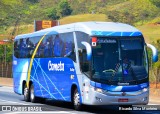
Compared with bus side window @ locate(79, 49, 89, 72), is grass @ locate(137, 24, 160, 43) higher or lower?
higher

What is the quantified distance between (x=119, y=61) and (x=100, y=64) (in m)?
0.69

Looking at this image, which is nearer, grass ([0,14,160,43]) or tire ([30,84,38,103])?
tire ([30,84,38,103])

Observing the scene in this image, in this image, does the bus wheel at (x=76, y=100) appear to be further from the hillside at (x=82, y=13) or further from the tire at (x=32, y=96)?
the hillside at (x=82, y=13)

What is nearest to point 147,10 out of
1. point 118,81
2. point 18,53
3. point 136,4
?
point 136,4

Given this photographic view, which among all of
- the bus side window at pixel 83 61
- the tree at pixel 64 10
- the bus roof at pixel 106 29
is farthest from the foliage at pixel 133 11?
the bus side window at pixel 83 61

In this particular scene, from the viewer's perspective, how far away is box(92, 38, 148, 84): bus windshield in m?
19.7

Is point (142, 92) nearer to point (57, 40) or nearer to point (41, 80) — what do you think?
point (57, 40)

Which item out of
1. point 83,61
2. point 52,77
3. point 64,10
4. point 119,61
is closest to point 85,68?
point 83,61

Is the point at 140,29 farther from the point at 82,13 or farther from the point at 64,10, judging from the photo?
the point at 64,10

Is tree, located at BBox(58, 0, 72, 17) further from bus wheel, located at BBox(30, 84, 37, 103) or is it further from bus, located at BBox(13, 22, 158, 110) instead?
bus, located at BBox(13, 22, 158, 110)

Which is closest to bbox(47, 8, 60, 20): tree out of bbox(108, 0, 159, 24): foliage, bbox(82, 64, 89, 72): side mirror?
bbox(108, 0, 159, 24): foliage

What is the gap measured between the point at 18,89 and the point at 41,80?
414 centimetres

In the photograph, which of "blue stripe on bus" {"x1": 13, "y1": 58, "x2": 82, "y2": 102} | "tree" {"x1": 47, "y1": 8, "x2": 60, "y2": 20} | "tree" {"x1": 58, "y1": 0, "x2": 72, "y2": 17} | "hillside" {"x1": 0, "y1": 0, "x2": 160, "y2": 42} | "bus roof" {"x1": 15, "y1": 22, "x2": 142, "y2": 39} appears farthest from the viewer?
"tree" {"x1": 58, "y1": 0, "x2": 72, "y2": 17}

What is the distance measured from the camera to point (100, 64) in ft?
65.1
